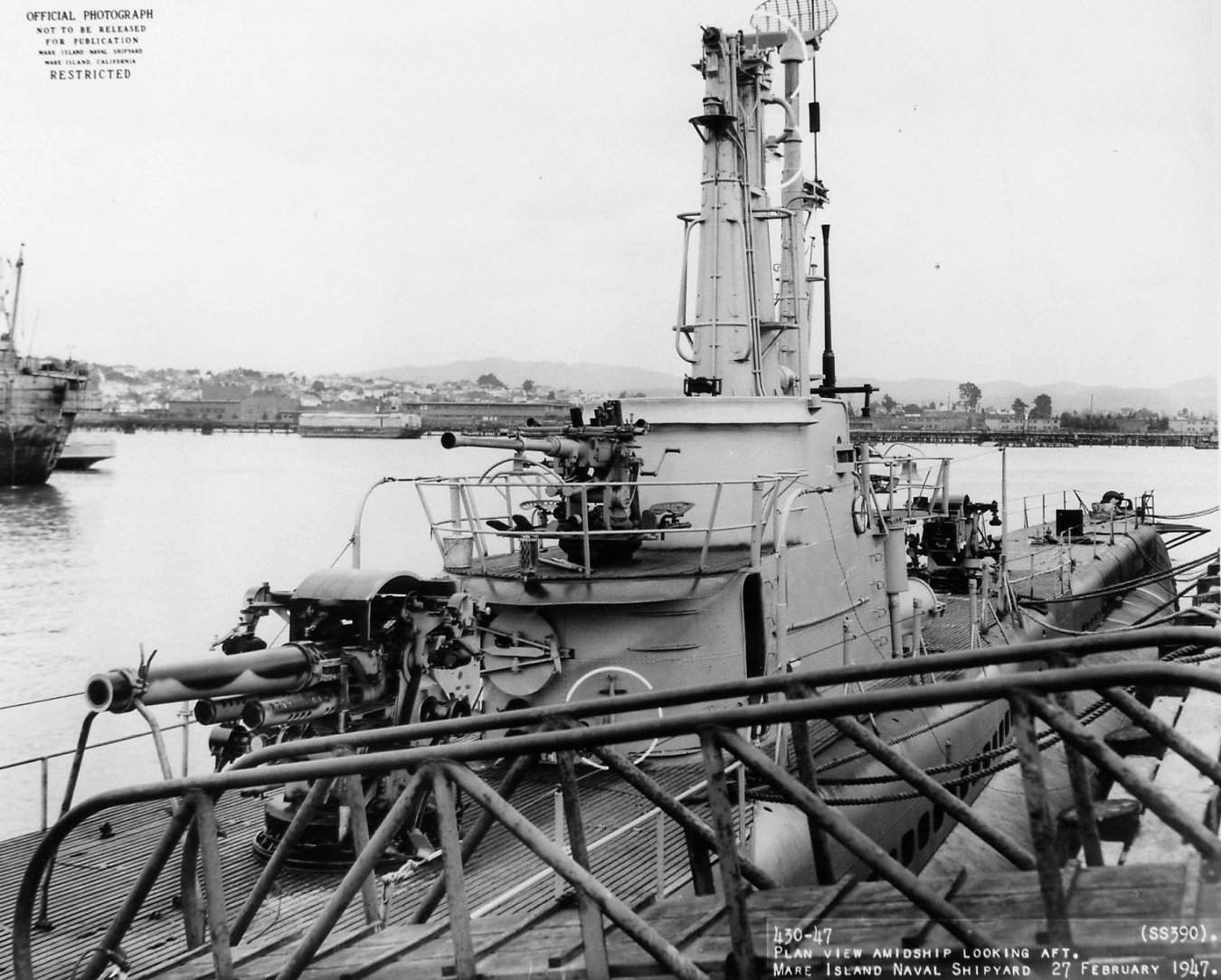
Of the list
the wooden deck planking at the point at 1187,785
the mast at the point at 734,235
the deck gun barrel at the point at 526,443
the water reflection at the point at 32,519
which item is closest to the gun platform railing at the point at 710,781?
the wooden deck planking at the point at 1187,785

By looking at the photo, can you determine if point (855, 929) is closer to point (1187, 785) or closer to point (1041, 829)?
point (1041, 829)

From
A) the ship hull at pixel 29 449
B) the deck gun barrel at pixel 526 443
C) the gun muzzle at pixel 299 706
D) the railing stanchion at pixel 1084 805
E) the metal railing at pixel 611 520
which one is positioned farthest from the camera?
the ship hull at pixel 29 449

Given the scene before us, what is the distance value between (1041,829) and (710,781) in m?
1.01

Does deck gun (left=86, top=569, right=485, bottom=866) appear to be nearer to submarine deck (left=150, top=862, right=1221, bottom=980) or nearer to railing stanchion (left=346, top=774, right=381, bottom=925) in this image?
railing stanchion (left=346, top=774, right=381, bottom=925)

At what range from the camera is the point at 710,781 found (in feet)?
11.9

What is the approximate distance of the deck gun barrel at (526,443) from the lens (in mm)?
9445

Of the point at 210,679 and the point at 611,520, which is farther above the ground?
the point at 611,520

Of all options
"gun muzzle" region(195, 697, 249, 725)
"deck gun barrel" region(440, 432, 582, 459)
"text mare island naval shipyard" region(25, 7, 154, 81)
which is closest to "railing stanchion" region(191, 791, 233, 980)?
"gun muzzle" region(195, 697, 249, 725)

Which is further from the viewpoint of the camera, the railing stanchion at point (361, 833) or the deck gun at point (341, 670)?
the deck gun at point (341, 670)

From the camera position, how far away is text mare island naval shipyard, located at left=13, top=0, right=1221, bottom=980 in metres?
3.49

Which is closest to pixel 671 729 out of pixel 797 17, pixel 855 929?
pixel 855 929

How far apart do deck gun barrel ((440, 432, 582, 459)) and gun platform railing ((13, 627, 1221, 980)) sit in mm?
4929

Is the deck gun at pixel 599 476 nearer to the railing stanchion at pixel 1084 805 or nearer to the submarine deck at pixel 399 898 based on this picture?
the submarine deck at pixel 399 898

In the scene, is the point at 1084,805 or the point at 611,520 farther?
the point at 611,520
